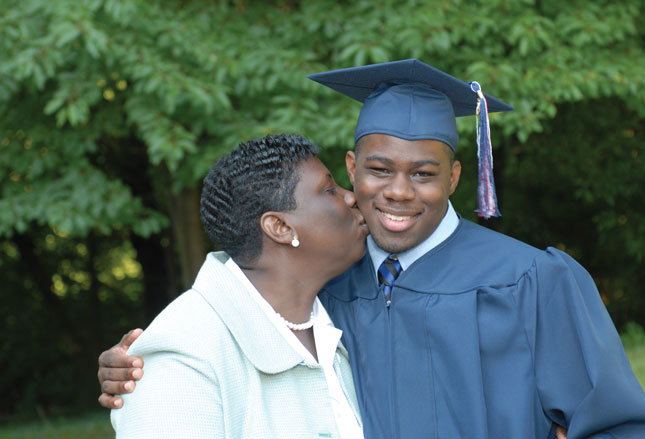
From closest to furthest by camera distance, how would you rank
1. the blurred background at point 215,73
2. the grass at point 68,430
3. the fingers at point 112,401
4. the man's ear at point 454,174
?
the fingers at point 112,401 → the man's ear at point 454,174 → the blurred background at point 215,73 → the grass at point 68,430

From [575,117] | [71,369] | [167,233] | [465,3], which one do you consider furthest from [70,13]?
[71,369]

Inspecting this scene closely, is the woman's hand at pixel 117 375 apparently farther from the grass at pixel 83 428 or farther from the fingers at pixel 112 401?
the grass at pixel 83 428

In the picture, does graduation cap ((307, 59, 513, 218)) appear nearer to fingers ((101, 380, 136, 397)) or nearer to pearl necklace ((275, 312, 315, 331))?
pearl necklace ((275, 312, 315, 331))

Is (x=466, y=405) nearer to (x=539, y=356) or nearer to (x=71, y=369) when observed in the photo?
(x=539, y=356)

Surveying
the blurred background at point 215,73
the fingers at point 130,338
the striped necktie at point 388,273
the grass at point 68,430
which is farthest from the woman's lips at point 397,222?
the grass at point 68,430

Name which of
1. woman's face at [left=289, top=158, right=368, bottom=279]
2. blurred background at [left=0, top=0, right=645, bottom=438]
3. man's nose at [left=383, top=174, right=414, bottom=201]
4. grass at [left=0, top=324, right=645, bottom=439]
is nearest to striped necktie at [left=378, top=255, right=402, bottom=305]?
woman's face at [left=289, top=158, right=368, bottom=279]

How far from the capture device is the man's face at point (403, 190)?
8.00 ft

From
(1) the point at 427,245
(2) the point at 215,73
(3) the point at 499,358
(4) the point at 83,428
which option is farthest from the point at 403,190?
(4) the point at 83,428

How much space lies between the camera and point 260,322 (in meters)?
2.25

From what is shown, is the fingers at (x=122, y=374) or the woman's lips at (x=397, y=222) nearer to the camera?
the fingers at (x=122, y=374)

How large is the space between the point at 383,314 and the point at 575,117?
17.5 ft

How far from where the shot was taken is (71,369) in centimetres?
1166

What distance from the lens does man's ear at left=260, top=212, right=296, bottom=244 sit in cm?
234

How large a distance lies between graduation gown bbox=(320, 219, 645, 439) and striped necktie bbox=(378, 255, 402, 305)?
59 mm
